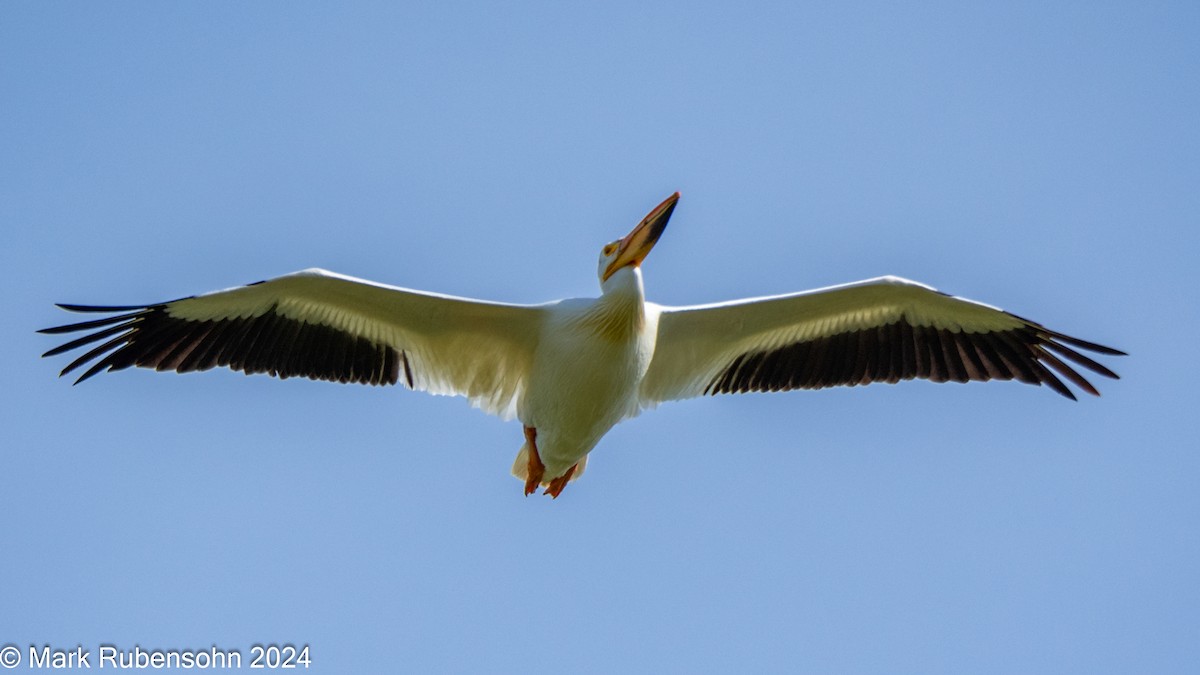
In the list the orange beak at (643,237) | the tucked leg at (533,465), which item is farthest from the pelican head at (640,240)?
the tucked leg at (533,465)

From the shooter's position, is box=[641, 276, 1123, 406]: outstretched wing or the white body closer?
the white body

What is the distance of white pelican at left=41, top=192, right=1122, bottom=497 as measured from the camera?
893 cm

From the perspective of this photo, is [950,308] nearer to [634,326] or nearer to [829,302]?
[829,302]

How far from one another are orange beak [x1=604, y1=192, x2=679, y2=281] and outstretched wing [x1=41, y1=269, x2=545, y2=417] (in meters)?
0.76

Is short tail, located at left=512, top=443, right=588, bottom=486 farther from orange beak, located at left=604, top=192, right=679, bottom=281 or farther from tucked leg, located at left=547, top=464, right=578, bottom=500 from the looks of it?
orange beak, located at left=604, top=192, right=679, bottom=281

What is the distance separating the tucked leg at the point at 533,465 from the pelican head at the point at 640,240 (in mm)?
1282

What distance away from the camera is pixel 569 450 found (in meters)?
9.24

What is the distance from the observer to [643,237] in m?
8.93

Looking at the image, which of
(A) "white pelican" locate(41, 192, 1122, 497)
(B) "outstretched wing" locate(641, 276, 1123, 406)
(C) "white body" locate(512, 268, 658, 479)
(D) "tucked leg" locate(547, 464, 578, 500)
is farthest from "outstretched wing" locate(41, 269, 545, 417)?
(B) "outstretched wing" locate(641, 276, 1123, 406)

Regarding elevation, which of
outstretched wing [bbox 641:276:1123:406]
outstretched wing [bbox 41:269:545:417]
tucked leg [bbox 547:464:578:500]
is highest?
outstretched wing [bbox 41:269:545:417]

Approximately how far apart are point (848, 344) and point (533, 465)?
2.70 m

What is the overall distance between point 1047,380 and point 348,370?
17.9 feet

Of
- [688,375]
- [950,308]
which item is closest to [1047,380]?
[950,308]

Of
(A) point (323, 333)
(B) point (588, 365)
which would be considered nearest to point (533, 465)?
(B) point (588, 365)
